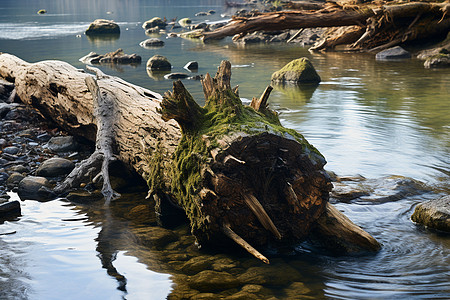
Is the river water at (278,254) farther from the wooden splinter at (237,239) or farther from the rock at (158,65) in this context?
the rock at (158,65)

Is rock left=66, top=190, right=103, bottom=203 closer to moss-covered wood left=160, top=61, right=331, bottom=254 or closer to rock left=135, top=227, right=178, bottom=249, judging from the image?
rock left=135, top=227, right=178, bottom=249

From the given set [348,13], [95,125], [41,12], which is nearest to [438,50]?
[348,13]

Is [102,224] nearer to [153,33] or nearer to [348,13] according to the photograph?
[348,13]

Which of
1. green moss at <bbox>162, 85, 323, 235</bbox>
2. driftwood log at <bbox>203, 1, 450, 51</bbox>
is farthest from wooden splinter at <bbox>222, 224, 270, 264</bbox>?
driftwood log at <bbox>203, 1, 450, 51</bbox>

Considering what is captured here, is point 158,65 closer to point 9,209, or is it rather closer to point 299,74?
point 299,74

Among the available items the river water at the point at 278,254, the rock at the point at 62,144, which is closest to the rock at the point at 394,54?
the river water at the point at 278,254

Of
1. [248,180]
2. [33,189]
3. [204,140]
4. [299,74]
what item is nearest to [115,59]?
[299,74]

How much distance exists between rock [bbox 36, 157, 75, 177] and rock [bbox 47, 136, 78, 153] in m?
0.90

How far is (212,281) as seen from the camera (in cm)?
355

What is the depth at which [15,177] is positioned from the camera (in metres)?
5.96

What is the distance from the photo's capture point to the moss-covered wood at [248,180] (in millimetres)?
3830

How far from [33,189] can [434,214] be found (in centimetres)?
436

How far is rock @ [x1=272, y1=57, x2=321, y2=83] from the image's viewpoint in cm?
1283

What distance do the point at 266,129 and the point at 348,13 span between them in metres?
14.3
